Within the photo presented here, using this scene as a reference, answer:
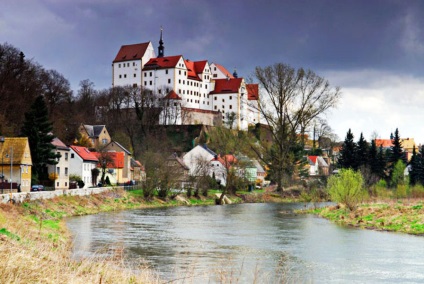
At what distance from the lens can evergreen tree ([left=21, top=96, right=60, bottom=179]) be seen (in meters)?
59.6

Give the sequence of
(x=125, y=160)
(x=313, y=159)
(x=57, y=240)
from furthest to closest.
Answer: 1. (x=313, y=159)
2. (x=125, y=160)
3. (x=57, y=240)

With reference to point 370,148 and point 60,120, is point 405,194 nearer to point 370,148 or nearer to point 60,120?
point 370,148

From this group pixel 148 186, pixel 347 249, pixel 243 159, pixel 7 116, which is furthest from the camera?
pixel 243 159

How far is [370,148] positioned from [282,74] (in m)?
26.1

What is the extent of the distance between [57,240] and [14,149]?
3007cm

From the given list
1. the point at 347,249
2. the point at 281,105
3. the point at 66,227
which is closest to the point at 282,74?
the point at 281,105

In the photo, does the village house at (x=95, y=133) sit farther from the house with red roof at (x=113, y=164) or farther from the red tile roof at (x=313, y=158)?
the red tile roof at (x=313, y=158)

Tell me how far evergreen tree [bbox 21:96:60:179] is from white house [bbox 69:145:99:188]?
10.1m

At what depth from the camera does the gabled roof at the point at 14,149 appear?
5397cm

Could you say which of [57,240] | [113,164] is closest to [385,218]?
[57,240]

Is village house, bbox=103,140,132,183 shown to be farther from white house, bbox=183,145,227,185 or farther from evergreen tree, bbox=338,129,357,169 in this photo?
evergreen tree, bbox=338,129,357,169

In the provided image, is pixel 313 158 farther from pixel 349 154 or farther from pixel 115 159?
Answer: pixel 115 159

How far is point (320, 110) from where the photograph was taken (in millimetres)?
68000

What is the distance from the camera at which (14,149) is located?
54.1 m
